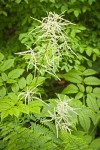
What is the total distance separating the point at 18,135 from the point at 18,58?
3.73 ft

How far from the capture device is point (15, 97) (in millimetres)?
2049

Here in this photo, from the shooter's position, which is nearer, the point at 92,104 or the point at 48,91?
the point at 92,104

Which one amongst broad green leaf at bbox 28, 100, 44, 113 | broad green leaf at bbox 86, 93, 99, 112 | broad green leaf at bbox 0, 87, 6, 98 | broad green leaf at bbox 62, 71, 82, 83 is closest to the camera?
broad green leaf at bbox 28, 100, 44, 113

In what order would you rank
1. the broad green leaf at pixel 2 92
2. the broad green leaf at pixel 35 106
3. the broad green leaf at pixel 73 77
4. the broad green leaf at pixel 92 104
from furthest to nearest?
the broad green leaf at pixel 73 77
the broad green leaf at pixel 92 104
the broad green leaf at pixel 2 92
the broad green leaf at pixel 35 106

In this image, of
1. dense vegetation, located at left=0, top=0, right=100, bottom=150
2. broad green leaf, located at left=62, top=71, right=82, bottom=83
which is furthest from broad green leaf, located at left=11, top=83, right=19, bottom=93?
broad green leaf, located at left=62, top=71, right=82, bottom=83

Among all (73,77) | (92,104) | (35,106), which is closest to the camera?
(35,106)

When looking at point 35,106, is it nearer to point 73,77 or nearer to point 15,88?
point 15,88

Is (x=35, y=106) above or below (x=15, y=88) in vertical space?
below

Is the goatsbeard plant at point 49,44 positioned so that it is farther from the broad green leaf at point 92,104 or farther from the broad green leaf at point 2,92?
the broad green leaf at point 92,104

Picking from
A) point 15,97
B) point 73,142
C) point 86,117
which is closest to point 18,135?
point 15,97

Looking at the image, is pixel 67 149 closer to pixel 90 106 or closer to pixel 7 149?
pixel 7 149

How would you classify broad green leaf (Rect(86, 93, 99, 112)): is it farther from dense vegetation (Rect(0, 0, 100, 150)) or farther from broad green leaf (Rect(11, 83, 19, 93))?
broad green leaf (Rect(11, 83, 19, 93))

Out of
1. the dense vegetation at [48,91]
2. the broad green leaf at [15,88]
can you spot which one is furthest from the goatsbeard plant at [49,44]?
the broad green leaf at [15,88]

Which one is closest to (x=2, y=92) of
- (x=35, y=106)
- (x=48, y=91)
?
(x=35, y=106)
